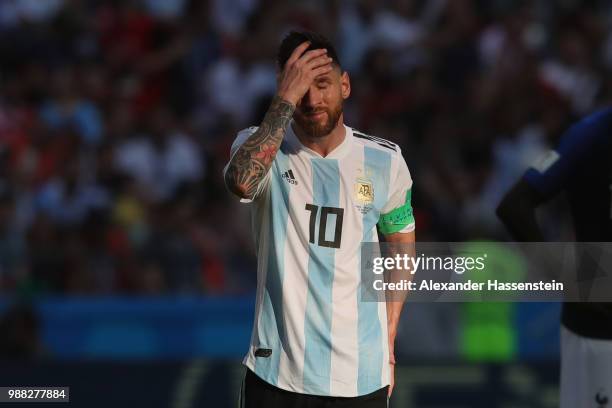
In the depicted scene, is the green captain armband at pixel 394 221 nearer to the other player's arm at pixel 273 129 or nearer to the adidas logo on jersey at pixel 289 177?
the adidas logo on jersey at pixel 289 177

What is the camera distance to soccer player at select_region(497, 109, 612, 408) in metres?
5.38

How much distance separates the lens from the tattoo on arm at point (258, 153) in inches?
189

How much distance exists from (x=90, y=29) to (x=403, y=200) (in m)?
8.99

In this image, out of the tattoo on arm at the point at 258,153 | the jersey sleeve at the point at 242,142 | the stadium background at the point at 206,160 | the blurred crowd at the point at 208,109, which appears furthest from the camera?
the blurred crowd at the point at 208,109

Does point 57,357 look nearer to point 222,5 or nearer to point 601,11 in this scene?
point 222,5

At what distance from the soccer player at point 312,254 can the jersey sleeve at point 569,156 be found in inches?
30.5

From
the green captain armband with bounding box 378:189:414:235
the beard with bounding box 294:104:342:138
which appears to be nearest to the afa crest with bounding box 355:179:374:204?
the green captain armband with bounding box 378:189:414:235

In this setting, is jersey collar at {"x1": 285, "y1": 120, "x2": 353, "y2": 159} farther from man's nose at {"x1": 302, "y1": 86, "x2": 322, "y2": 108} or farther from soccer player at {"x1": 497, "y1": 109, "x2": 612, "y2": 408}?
soccer player at {"x1": 497, "y1": 109, "x2": 612, "y2": 408}

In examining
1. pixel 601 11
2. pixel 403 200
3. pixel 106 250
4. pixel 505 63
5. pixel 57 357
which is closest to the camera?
pixel 403 200

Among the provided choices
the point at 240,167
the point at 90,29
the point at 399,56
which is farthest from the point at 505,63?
the point at 240,167

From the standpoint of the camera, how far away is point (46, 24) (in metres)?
13.5

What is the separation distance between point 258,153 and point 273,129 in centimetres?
12

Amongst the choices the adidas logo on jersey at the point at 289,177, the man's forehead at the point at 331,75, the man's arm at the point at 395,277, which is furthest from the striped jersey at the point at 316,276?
the man's forehead at the point at 331,75

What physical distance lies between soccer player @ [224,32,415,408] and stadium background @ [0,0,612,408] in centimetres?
384
